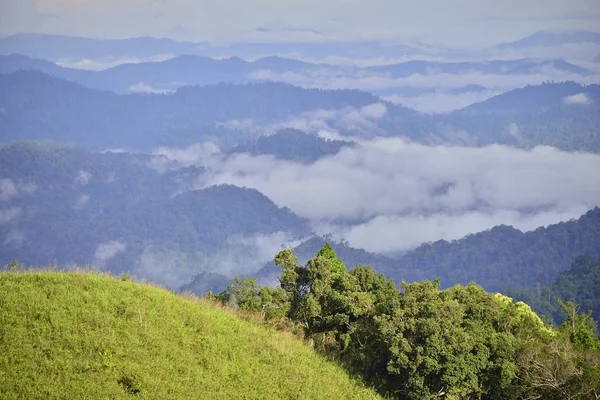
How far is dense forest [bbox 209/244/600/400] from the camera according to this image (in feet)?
80.9

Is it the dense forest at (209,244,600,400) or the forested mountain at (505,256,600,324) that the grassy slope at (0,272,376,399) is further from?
the forested mountain at (505,256,600,324)

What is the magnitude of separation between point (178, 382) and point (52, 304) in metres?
5.18

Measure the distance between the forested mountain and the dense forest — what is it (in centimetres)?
11331

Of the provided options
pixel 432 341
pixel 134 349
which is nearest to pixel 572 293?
pixel 432 341

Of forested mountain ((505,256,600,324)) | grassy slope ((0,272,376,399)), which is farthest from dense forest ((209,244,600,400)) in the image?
forested mountain ((505,256,600,324))

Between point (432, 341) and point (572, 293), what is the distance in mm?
134291

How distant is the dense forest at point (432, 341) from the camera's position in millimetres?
24672

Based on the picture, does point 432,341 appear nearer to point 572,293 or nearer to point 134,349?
point 134,349

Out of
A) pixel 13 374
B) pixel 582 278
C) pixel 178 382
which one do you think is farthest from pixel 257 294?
pixel 582 278

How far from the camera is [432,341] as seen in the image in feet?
80.5

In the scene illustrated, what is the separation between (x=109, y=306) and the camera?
2317 cm

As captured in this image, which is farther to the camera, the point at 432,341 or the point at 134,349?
the point at 432,341

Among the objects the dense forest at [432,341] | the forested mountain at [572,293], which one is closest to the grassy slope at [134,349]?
the dense forest at [432,341]

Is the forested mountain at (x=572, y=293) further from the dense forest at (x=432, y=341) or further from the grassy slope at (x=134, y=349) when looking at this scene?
the grassy slope at (x=134, y=349)
